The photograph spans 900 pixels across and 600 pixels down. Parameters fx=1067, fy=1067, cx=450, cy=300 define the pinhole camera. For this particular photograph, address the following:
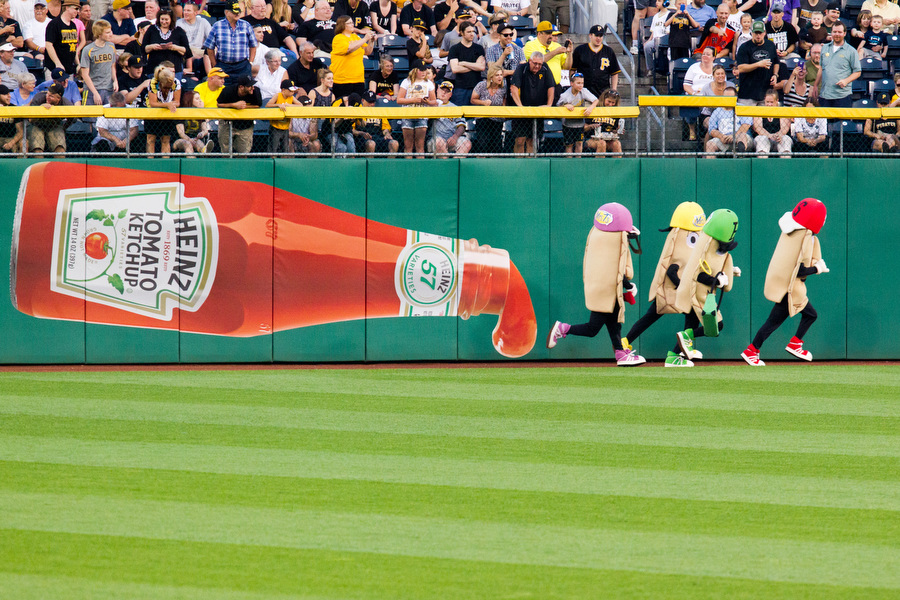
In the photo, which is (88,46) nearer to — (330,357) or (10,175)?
(10,175)

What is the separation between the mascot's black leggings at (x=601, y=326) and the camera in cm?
1343

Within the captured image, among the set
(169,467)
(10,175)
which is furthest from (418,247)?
(169,467)

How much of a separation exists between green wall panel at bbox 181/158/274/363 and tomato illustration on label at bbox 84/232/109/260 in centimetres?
126

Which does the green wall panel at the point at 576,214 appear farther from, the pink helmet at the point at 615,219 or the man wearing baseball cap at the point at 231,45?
the man wearing baseball cap at the point at 231,45

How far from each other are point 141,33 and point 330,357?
233 inches

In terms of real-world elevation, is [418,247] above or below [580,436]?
above

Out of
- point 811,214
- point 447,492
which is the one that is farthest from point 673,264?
point 447,492

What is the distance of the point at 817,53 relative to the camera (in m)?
16.7

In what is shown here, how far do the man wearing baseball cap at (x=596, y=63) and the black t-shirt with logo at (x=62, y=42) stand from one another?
24.4 ft

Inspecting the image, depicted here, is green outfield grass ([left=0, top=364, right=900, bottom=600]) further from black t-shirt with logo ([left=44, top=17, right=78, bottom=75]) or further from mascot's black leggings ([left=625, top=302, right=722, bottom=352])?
black t-shirt with logo ([left=44, top=17, right=78, bottom=75])

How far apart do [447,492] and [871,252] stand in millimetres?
9526

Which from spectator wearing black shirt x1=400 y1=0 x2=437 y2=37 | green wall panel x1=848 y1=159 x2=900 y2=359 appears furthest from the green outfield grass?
spectator wearing black shirt x1=400 y1=0 x2=437 y2=37

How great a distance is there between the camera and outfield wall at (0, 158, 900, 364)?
1352cm

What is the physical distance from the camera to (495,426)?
29.9 ft
